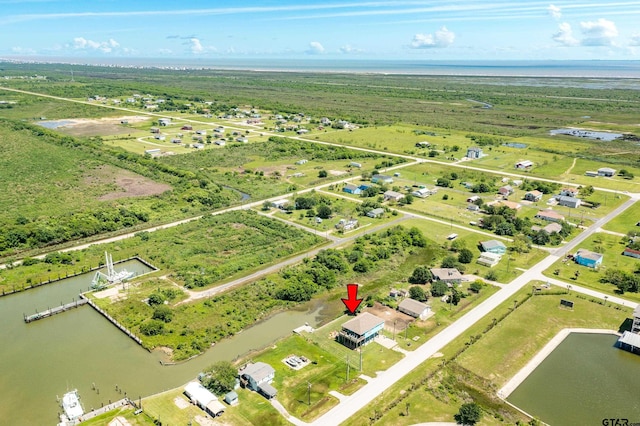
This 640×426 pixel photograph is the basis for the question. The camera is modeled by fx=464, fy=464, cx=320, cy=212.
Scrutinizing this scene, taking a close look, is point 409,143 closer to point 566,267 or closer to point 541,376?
point 566,267

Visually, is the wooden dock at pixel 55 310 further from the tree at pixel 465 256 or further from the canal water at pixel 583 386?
the tree at pixel 465 256

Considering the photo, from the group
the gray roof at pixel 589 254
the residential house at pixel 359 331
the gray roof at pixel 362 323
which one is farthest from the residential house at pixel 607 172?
the residential house at pixel 359 331

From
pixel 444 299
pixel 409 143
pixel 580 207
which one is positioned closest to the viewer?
pixel 444 299

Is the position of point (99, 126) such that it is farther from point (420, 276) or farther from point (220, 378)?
point (220, 378)

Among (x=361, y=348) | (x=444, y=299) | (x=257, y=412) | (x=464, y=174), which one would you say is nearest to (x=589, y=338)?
(x=444, y=299)

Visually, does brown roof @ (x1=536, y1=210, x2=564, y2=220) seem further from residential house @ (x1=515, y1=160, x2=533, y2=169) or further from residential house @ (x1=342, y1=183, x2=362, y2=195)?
residential house @ (x1=515, y1=160, x2=533, y2=169)

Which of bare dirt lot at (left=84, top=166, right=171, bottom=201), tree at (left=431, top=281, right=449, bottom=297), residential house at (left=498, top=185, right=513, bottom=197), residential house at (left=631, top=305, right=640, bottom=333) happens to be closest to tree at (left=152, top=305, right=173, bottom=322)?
tree at (left=431, top=281, right=449, bottom=297)
